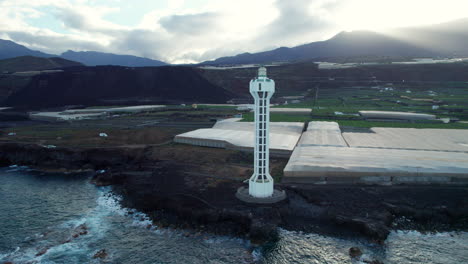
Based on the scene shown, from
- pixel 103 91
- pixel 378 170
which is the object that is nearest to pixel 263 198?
pixel 378 170

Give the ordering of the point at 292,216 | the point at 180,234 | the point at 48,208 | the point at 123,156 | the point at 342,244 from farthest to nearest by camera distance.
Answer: the point at 123,156 < the point at 48,208 < the point at 292,216 < the point at 180,234 < the point at 342,244

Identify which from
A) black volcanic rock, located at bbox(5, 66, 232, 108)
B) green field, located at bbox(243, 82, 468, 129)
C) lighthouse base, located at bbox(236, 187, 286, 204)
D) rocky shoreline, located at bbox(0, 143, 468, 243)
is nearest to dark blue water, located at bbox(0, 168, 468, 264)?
rocky shoreline, located at bbox(0, 143, 468, 243)

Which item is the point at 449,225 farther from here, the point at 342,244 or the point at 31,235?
the point at 31,235

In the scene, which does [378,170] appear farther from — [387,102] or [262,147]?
[387,102]

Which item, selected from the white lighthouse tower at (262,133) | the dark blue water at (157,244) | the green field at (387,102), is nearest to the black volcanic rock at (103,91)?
the green field at (387,102)

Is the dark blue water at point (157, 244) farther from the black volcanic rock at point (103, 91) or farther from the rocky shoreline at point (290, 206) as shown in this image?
the black volcanic rock at point (103, 91)

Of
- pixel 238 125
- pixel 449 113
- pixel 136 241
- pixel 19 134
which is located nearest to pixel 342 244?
pixel 136 241

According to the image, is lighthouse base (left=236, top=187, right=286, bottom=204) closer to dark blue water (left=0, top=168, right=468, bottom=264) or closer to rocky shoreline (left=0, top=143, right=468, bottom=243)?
rocky shoreline (left=0, top=143, right=468, bottom=243)
